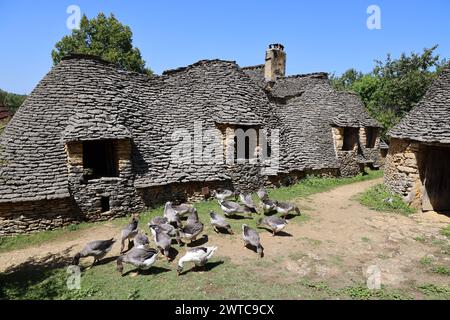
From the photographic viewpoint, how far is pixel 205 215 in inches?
437

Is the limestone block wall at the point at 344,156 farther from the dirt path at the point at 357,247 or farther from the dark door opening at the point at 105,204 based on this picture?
the dark door opening at the point at 105,204

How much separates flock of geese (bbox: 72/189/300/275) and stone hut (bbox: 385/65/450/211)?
4.92m

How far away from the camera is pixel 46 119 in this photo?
35.6ft

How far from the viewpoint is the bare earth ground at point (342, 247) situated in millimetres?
6914

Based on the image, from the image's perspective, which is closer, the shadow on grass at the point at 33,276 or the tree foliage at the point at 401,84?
the shadow on grass at the point at 33,276

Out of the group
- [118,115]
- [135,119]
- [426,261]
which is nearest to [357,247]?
[426,261]

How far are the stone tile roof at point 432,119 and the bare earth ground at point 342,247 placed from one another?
3.06 meters

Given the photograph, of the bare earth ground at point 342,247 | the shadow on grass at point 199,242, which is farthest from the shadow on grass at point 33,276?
the shadow on grass at point 199,242

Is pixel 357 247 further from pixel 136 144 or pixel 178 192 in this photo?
pixel 136 144

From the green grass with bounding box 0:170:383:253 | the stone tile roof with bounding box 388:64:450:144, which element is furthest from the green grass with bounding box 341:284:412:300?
the stone tile roof with bounding box 388:64:450:144

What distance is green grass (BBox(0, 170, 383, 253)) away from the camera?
9247 millimetres
